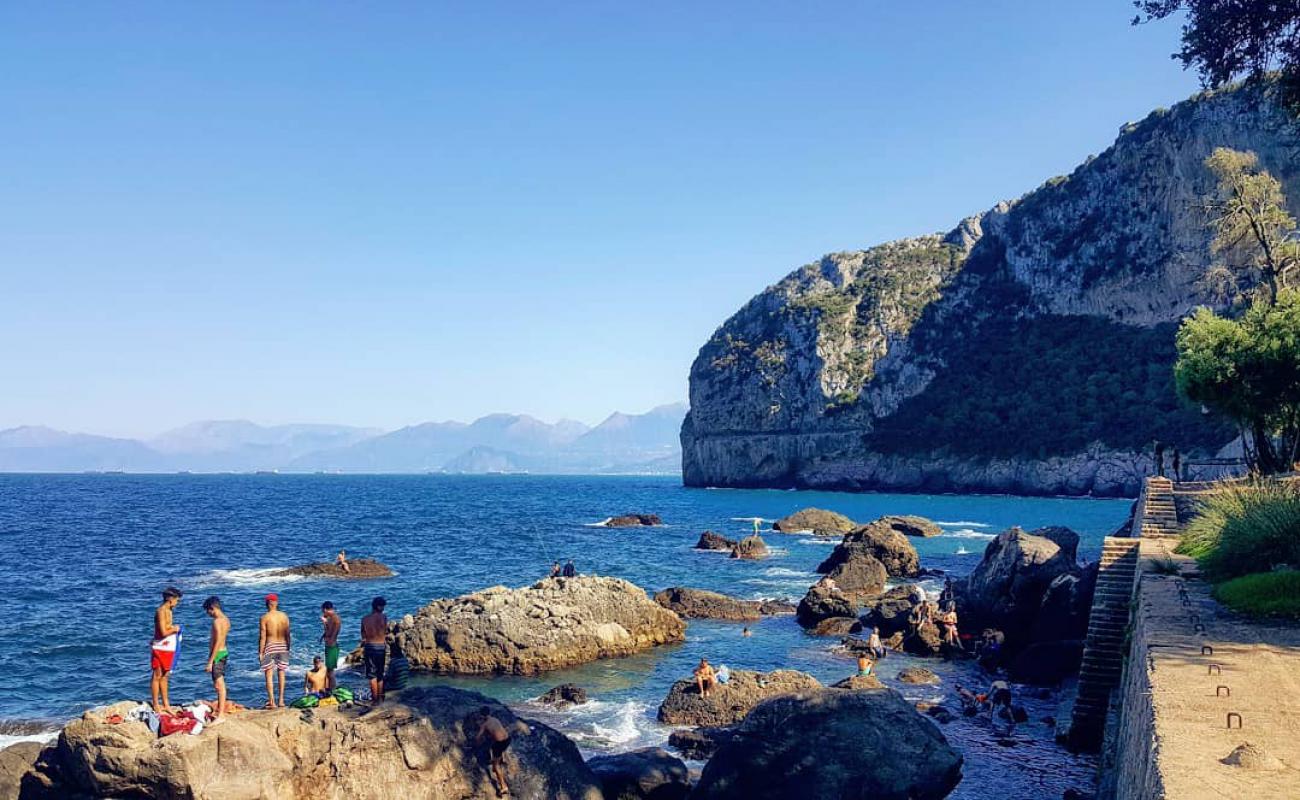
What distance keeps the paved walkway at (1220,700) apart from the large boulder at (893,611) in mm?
16862

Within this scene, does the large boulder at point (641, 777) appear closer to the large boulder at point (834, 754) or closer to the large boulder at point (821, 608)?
the large boulder at point (834, 754)

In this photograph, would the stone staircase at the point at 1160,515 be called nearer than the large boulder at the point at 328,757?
No

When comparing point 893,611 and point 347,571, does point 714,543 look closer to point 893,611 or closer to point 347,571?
point 347,571

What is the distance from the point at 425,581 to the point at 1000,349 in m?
110

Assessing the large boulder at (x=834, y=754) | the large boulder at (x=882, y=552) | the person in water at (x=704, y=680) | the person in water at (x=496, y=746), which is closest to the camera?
the person in water at (x=496, y=746)

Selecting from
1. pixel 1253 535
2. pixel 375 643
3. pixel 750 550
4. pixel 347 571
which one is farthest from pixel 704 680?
pixel 750 550

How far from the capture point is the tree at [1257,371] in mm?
27578

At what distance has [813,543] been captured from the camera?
6272 centimetres

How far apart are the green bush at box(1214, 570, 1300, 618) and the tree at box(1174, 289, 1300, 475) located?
59.4ft

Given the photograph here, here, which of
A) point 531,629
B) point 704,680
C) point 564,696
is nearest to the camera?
point 704,680

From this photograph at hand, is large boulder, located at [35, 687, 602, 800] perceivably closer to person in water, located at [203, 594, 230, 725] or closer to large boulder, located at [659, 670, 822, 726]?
person in water, located at [203, 594, 230, 725]

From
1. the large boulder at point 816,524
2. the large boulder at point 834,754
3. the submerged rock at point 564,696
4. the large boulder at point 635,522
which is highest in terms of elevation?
the large boulder at point 834,754

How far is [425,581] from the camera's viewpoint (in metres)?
45.0

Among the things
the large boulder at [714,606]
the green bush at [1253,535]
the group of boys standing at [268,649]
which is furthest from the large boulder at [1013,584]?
the group of boys standing at [268,649]
